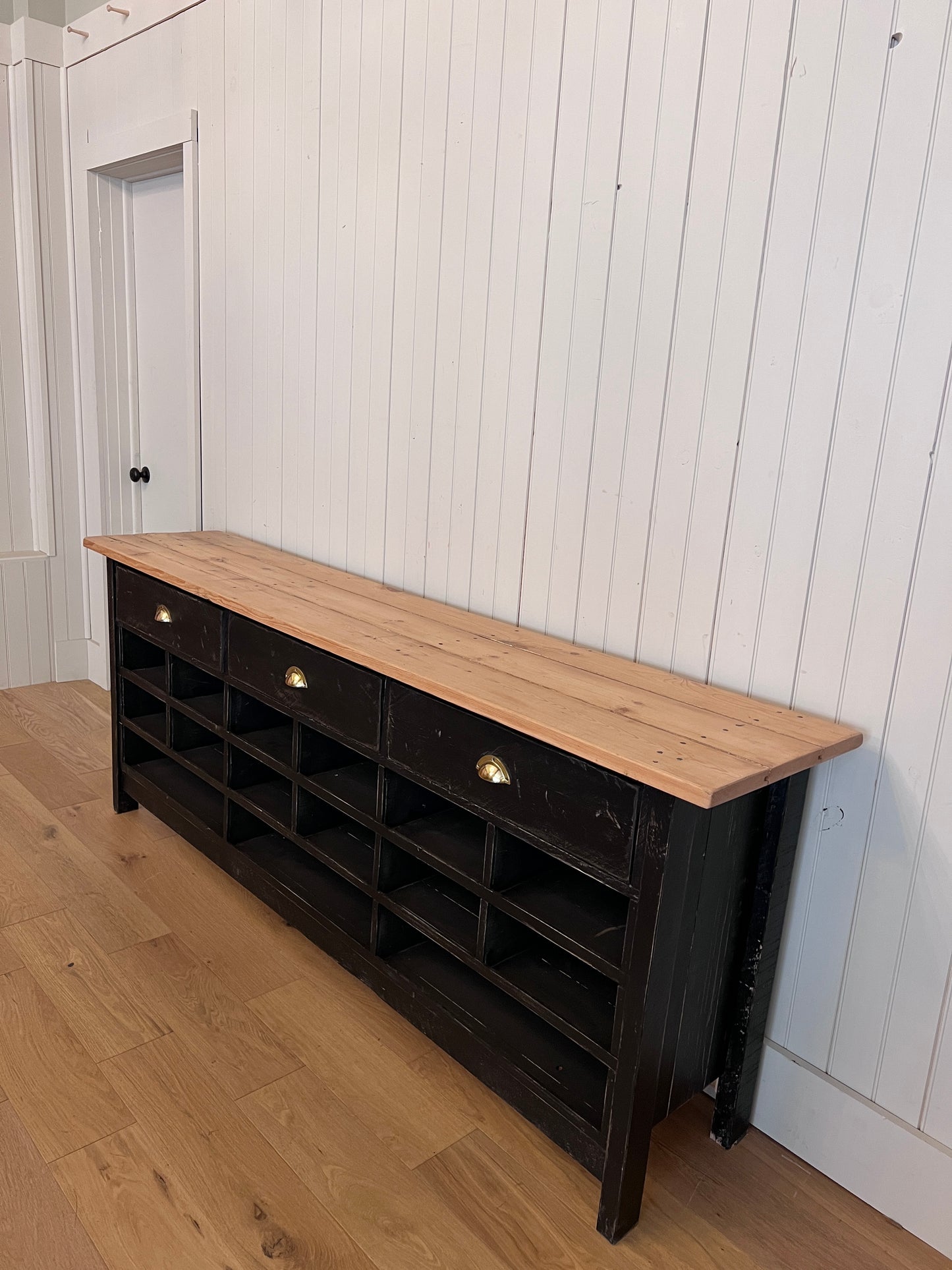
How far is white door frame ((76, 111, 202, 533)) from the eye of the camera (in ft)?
9.80

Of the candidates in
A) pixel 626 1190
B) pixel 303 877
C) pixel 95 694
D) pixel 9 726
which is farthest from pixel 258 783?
pixel 95 694

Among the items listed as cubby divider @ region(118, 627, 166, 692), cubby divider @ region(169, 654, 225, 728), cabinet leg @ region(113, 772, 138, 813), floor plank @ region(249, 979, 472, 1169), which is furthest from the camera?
cabinet leg @ region(113, 772, 138, 813)

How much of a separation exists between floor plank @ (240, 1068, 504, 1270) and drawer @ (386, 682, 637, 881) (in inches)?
24.8

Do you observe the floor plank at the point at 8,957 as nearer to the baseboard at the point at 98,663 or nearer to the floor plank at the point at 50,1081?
the floor plank at the point at 50,1081

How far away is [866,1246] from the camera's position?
4.90 ft

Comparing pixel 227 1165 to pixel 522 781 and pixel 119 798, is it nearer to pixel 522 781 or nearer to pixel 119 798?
pixel 522 781

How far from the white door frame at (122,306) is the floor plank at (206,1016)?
1548mm

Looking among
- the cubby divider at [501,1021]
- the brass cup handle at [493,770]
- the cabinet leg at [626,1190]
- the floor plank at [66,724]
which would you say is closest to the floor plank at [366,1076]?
the cubby divider at [501,1021]

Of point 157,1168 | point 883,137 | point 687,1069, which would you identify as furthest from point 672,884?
point 883,137

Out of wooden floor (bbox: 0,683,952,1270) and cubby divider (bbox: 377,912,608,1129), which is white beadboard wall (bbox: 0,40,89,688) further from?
cubby divider (bbox: 377,912,608,1129)

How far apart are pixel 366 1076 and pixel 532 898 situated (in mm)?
545

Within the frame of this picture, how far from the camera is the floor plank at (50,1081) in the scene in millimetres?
1609

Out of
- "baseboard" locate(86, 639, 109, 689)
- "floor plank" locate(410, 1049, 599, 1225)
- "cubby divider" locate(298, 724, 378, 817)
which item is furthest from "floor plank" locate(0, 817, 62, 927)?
"baseboard" locate(86, 639, 109, 689)

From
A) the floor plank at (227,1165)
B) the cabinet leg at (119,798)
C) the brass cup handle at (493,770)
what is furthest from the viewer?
the cabinet leg at (119,798)
